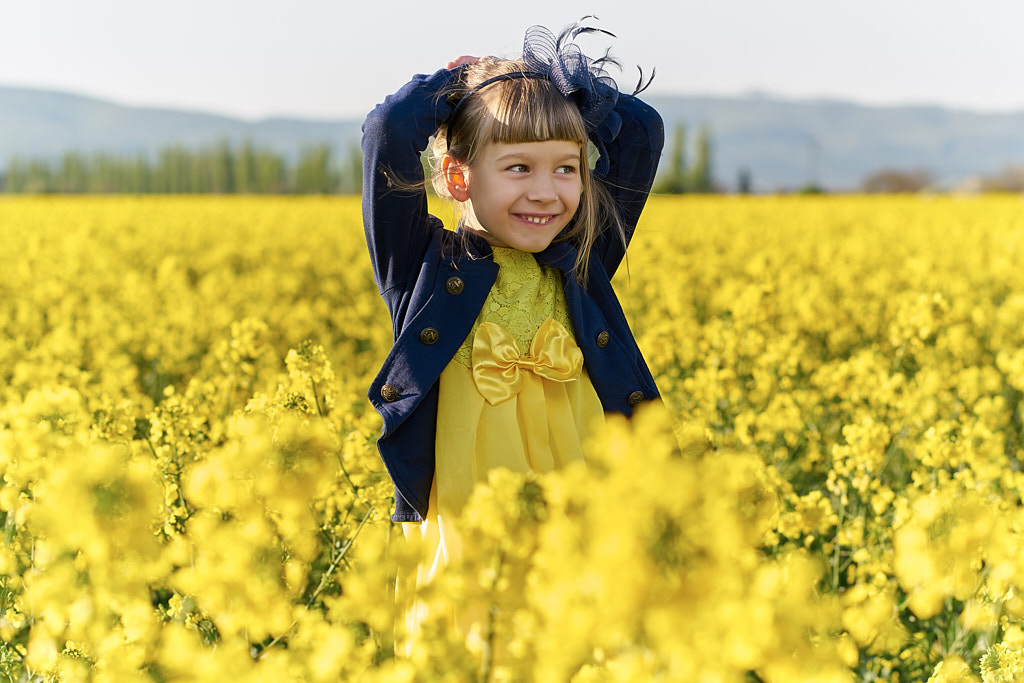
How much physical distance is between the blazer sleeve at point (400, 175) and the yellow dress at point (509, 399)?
216 millimetres

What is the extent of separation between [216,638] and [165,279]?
Answer: 18.2 feet

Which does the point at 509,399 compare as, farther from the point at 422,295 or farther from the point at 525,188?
the point at 525,188

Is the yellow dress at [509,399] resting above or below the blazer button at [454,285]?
below

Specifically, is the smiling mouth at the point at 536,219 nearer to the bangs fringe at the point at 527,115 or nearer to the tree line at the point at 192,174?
the bangs fringe at the point at 527,115

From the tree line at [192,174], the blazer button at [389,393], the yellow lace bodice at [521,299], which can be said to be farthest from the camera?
the tree line at [192,174]

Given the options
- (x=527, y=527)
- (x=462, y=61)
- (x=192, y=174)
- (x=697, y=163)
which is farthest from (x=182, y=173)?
(x=527, y=527)

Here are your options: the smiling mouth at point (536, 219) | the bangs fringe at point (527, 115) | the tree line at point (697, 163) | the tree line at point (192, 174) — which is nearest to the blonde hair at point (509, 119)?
the bangs fringe at point (527, 115)

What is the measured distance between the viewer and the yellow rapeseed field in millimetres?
963

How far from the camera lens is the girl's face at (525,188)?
201 cm

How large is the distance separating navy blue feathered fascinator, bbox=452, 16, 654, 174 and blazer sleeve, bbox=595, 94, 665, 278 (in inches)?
4.3

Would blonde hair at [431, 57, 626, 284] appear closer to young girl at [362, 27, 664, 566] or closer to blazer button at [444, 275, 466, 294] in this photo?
young girl at [362, 27, 664, 566]

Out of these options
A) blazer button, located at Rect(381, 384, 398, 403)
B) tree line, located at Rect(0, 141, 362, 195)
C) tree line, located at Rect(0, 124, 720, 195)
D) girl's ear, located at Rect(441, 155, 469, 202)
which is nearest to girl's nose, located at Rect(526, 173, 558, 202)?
girl's ear, located at Rect(441, 155, 469, 202)

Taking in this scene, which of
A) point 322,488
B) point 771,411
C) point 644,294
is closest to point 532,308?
point 322,488

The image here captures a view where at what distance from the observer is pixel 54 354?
4465 mm
